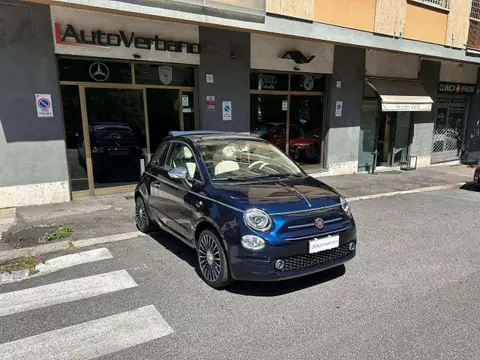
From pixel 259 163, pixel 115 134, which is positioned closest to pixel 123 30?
pixel 115 134

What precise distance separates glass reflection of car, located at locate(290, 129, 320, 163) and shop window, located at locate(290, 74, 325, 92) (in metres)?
1.35

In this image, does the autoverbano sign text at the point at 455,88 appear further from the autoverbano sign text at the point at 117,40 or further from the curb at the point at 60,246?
the curb at the point at 60,246

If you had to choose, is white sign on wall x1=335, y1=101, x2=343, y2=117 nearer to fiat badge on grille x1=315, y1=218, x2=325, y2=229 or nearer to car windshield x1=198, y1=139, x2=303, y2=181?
car windshield x1=198, y1=139, x2=303, y2=181

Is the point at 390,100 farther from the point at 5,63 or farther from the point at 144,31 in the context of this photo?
the point at 5,63

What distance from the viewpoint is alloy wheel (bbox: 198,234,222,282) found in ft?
12.6

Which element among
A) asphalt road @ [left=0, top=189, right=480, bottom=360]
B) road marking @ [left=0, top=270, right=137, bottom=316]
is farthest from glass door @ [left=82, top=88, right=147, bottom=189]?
road marking @ [left=0, top=270, right=137, bottom=316]

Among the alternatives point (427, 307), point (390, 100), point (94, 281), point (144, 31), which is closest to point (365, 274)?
point (427, 307)

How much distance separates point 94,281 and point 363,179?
351 inches

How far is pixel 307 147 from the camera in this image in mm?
11336

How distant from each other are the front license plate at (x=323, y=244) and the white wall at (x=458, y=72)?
12979 millimetres

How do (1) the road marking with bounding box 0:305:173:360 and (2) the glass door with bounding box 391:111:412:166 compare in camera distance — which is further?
(2) the glass door with bounding box 391:111:412:166

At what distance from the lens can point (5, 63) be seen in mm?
6594

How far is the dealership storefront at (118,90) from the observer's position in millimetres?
7289

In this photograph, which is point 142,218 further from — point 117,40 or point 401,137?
point 401,137
